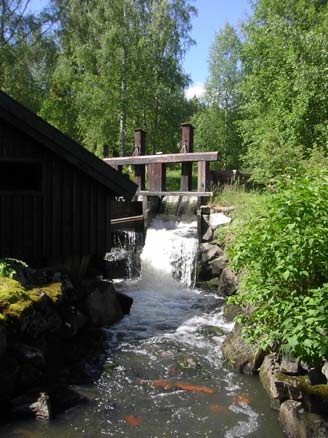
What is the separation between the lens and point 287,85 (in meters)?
16.0

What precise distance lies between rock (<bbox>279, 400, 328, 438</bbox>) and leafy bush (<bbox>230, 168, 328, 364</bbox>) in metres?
0.62

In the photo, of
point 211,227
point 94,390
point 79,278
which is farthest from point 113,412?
point 211,227

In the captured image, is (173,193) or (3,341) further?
(173,193)

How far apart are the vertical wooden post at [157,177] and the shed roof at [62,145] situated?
5496mm

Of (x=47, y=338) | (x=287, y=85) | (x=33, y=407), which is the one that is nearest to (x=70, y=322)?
(x=47, y=338)

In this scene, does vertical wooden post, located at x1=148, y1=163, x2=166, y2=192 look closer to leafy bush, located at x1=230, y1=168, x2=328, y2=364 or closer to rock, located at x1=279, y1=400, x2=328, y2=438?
leafy bush, located at x1=230, y1=168, x2=328, y2=364

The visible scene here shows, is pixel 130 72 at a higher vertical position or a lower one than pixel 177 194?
higher

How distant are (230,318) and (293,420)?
4.73 m

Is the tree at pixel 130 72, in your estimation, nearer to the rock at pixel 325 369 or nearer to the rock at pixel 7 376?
the rock at pixel 7 376

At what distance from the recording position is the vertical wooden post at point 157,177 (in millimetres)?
15781

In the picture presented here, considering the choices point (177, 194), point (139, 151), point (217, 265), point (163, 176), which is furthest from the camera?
point (139, 151)

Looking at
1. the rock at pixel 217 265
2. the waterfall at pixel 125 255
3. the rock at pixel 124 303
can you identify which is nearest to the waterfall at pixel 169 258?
the waterfall at pixel 125 255

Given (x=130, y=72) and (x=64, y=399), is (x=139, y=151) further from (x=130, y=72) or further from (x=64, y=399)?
(x=64, y=399)

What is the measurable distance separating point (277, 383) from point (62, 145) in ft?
19.9
